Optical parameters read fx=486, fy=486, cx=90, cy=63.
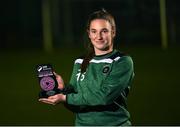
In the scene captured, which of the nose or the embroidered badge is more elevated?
the nose

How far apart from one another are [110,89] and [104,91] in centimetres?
3

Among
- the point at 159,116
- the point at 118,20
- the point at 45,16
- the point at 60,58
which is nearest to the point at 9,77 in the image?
the point at 60,58

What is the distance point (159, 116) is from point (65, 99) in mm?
3139

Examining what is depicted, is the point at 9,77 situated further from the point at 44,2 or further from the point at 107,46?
the point at 107,46

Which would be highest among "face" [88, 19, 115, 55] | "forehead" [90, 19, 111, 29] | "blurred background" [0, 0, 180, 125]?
"forehead" [90, 19, 111, 29]

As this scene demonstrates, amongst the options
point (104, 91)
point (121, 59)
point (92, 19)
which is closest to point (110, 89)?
point (104, 91)

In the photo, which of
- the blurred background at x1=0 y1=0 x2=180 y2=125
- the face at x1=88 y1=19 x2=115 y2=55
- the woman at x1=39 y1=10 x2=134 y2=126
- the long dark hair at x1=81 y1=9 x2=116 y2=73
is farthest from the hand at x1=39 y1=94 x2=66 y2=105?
the blurred background at x1=0 y1=0 x2=180 y2=125

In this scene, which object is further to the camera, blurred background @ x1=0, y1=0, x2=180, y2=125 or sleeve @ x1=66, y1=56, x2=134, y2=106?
blurred background @ x1=0, y1=0, x2=180, y2=125

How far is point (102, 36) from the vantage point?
2516mm

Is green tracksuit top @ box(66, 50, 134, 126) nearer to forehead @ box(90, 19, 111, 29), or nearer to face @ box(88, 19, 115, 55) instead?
face @ box(88, 19, 115, 55)

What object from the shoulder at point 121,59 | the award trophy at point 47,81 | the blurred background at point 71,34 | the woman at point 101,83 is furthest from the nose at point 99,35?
the blurred background at point 71,34

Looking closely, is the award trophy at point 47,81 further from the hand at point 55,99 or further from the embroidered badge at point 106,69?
the embroidered badge at point 106,69

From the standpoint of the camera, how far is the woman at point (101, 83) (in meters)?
2.46

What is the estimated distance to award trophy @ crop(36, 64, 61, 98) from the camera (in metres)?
2.52
